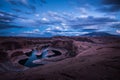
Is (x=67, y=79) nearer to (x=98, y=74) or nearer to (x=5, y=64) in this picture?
(x=98, y=74)

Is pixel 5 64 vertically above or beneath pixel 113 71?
beneath

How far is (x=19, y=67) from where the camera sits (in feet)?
90.8

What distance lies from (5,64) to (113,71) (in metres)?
25.8

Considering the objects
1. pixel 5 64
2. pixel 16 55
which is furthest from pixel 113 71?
pixel 16 55

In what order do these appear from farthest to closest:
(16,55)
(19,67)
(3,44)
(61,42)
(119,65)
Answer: (61,42) → (3,44) → (16,55) → (19,67) → (119,65)

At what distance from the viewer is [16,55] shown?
125ft

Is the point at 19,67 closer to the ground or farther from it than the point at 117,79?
closer to the ground

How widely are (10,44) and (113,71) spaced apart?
43619 mm

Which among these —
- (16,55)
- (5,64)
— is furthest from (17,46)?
(5,64)

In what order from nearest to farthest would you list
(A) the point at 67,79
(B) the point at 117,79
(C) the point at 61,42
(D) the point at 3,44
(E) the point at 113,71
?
1. (B) the point at 117,79
2. (A) the point at 67,79
3. (E) the point at 113,71
4. (D) the point at 3,44
5. (C) the point at 61,42

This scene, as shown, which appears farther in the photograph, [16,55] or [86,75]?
[16,55]

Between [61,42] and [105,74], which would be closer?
[105,74]

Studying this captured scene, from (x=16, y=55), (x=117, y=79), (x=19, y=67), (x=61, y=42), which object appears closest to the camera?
(x=117, y=79)

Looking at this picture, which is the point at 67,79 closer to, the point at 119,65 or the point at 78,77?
the point at 78,77
